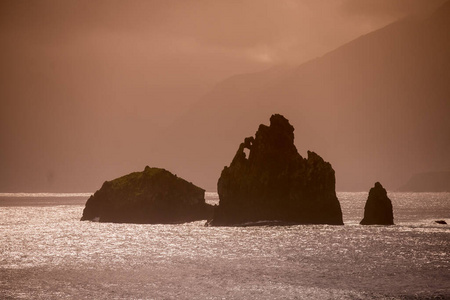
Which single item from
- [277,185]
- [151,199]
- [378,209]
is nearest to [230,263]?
[277,185]

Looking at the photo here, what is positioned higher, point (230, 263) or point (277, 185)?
point (277, 185)

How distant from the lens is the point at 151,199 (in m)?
129

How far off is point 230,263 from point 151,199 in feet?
183

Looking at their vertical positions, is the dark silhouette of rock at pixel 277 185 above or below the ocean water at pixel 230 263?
above

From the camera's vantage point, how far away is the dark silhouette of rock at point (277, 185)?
110062 mm

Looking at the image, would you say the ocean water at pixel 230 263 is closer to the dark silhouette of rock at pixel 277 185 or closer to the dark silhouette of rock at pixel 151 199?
the dark silhouette of rock at pixel 277 185

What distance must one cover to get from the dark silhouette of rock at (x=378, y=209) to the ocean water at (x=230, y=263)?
2148mm

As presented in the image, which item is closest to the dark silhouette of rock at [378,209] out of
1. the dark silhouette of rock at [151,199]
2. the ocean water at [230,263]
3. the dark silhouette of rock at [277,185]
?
the ocean water at [230,263]

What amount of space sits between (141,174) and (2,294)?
3144 inches

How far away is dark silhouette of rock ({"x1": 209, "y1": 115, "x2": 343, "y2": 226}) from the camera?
361 ft

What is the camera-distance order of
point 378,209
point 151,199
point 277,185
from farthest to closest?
point 151,199 < point 378,209 < point 277,185

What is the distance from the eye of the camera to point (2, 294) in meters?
52.8

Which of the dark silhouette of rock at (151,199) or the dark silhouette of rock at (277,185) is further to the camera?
the dark silhouette of rock at (151,199)

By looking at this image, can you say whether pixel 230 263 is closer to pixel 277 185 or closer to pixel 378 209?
pixel 277 185
